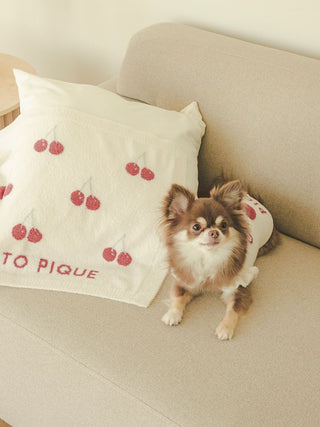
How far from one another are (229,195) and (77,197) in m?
0.41

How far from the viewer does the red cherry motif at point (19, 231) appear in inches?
57.1

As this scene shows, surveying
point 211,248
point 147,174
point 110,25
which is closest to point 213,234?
point 211,248

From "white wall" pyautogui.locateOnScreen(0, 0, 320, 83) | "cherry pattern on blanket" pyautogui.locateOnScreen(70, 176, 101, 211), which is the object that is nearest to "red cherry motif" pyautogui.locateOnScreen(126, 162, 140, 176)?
"cherry pattern on blanket" pyautogui.locateOnScreen(70, 176, 101, 211)

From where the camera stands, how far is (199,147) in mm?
1753

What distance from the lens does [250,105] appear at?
1.66m

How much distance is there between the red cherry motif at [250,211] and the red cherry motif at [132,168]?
32cm

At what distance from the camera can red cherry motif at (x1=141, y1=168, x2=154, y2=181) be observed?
5.08 ft

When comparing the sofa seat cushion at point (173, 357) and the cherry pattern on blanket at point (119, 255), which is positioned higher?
the cherry pattern on blanket at point (119, 255)

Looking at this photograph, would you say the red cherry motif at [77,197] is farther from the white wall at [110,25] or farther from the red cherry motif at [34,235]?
the white wall at [110,25]

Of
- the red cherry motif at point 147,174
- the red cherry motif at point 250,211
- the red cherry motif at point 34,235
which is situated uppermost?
the red cherry motif at point 147,174

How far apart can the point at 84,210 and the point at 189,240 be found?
1.03 feet

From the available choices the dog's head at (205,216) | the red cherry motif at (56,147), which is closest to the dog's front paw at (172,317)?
the dog's head at (205,216)

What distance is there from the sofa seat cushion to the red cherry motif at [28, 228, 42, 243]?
14cm

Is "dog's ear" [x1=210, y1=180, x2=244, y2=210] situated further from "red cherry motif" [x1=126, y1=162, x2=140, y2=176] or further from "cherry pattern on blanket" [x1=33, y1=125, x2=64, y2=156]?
"cherry pattern on blanket" [x1=33, y1=125, x2=64, y2=156]
